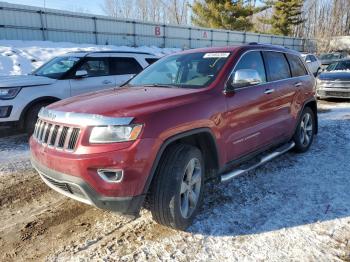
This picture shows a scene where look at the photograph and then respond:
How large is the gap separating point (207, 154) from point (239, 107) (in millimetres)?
674

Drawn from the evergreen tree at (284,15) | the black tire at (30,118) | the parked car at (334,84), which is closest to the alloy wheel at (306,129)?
the black tire at (30,118)

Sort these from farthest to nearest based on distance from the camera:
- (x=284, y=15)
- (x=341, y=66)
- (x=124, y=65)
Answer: (x=284, y=15), (x=341, y=66), (x=124, y=65)

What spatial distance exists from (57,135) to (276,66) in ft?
10.9

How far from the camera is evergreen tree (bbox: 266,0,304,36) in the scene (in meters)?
44.3

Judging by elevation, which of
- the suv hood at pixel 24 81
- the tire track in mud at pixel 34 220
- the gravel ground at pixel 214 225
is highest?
the suv hood at pixel 24 81

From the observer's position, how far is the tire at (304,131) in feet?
18.2

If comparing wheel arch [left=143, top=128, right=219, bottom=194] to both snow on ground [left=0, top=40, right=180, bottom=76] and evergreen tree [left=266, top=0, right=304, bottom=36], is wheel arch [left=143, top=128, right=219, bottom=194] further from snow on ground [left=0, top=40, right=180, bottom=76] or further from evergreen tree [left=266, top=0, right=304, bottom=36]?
evergreen tree [left=266, top=0, right=304, bottom=36]

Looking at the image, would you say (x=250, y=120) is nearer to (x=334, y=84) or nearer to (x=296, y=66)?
(x=296, y=66)

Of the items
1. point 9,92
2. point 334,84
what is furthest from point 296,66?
point 334,84

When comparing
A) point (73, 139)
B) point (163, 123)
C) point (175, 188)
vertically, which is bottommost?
point (175, 188)

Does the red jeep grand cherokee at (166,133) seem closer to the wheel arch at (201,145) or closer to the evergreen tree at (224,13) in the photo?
the wheel arch at (201,145)

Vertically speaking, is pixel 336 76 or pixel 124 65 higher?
pixel 124 65

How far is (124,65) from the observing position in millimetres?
8180

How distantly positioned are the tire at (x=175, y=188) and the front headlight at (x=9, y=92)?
4414 millimetres
